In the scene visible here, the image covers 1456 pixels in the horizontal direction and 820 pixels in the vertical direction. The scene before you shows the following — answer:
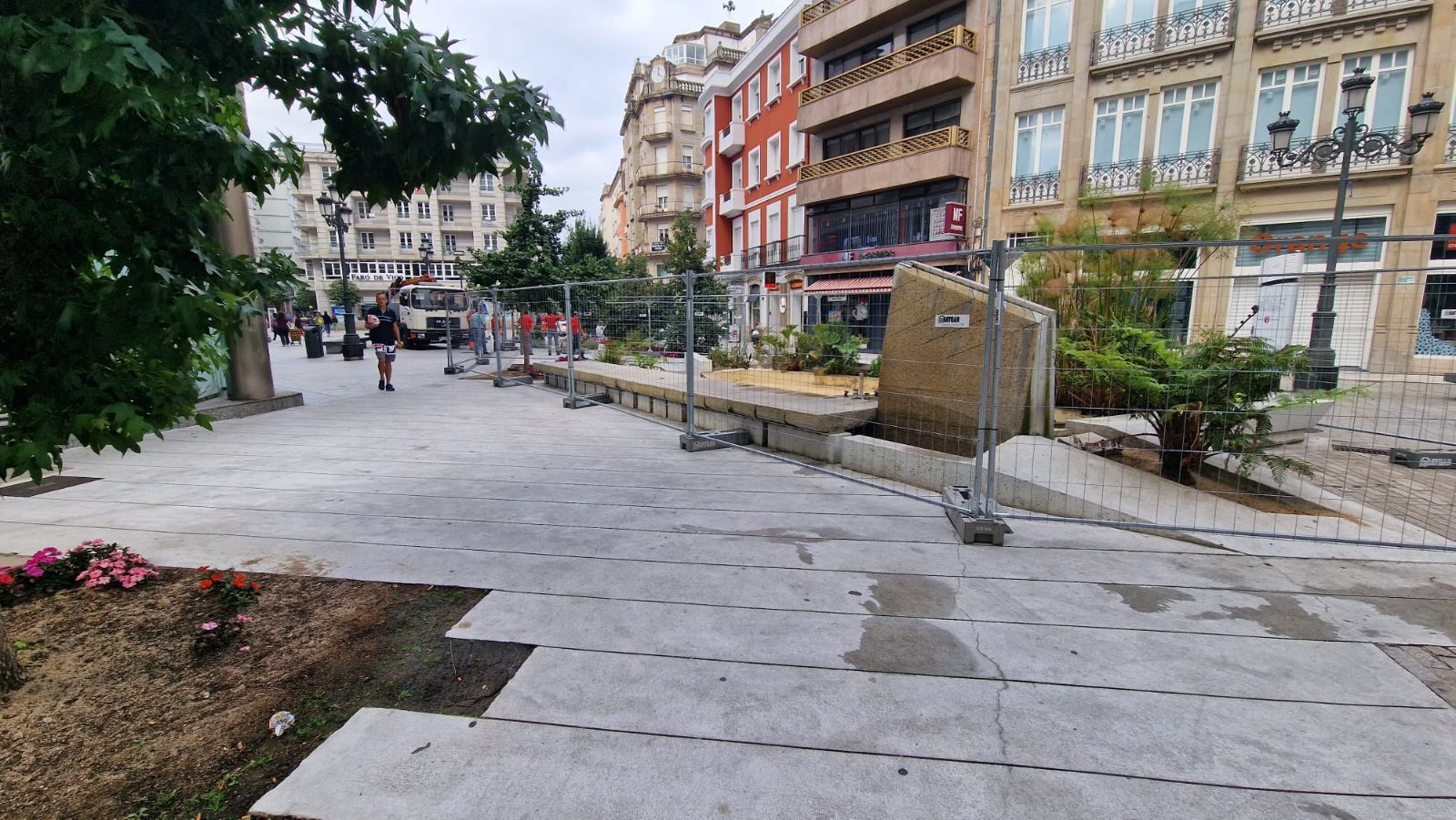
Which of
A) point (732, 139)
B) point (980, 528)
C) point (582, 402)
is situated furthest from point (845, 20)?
point (980, 528)

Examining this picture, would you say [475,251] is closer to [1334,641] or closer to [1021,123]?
[1021,123]

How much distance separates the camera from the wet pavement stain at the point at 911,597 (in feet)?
9.33

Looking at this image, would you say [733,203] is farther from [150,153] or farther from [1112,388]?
[150,153]

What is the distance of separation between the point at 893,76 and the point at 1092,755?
22.7m

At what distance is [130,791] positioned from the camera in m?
1.75

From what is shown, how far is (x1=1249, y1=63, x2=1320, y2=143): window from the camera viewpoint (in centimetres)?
1522

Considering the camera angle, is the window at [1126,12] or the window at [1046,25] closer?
the window at [1126,12]

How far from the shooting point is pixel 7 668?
2174mm

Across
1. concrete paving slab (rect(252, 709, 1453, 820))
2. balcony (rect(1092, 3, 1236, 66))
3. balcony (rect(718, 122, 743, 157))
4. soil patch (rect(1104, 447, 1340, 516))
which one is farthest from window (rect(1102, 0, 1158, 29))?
concrete paving slab (rect(252, 709, 1453, 820))

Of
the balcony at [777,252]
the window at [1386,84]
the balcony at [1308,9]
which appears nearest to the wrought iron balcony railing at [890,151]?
the balcony at [777,252]

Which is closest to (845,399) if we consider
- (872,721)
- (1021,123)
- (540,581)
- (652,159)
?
(540,581)

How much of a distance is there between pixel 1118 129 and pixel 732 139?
18523 millimetres

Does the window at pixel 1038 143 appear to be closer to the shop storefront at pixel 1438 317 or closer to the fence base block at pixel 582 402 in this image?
the fence base block at pixel 582 402

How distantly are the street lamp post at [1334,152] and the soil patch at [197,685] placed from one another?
4635 mm
